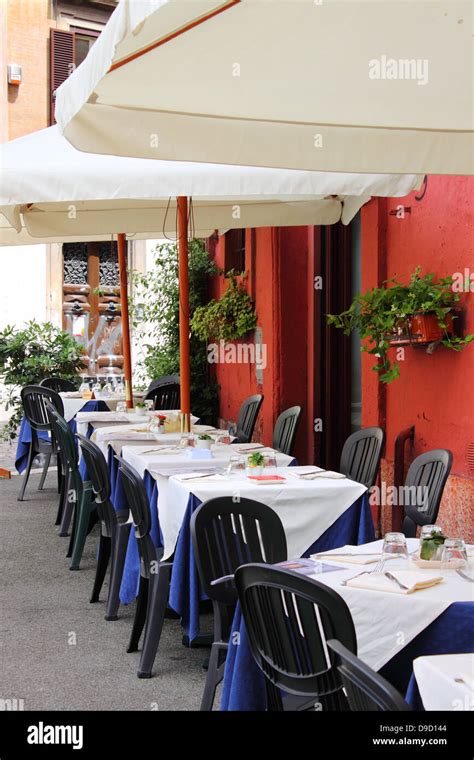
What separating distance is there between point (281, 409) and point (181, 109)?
5546mm

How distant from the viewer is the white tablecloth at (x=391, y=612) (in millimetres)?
2846

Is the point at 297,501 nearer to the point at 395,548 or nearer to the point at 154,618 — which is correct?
the point at 154,618

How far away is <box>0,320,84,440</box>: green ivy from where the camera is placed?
10.9 meters

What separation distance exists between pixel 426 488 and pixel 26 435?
5337 millimetres

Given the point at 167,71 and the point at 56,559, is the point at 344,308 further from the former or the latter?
the point at 167,71

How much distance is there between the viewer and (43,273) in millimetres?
16625

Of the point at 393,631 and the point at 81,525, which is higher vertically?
the point at 393,631

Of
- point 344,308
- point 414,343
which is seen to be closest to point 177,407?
point 344,308

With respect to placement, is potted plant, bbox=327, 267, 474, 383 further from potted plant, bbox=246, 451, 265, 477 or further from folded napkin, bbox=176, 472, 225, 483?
folded napkin, bbox=176, 472, 225, 483

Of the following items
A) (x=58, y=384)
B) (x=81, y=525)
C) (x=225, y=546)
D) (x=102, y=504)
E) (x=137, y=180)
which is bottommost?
(x=81, y=525)

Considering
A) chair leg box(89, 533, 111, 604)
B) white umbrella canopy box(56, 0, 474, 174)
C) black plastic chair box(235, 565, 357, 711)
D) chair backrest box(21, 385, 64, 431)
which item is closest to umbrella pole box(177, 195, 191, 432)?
chair leg box(89, 533, 111, 604)

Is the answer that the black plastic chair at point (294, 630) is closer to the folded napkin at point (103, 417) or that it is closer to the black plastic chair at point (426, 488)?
the black plastic chair at point (426, 488)

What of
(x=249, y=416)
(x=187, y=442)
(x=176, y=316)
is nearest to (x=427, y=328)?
(x=187, y=442)

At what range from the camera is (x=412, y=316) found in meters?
5.86
